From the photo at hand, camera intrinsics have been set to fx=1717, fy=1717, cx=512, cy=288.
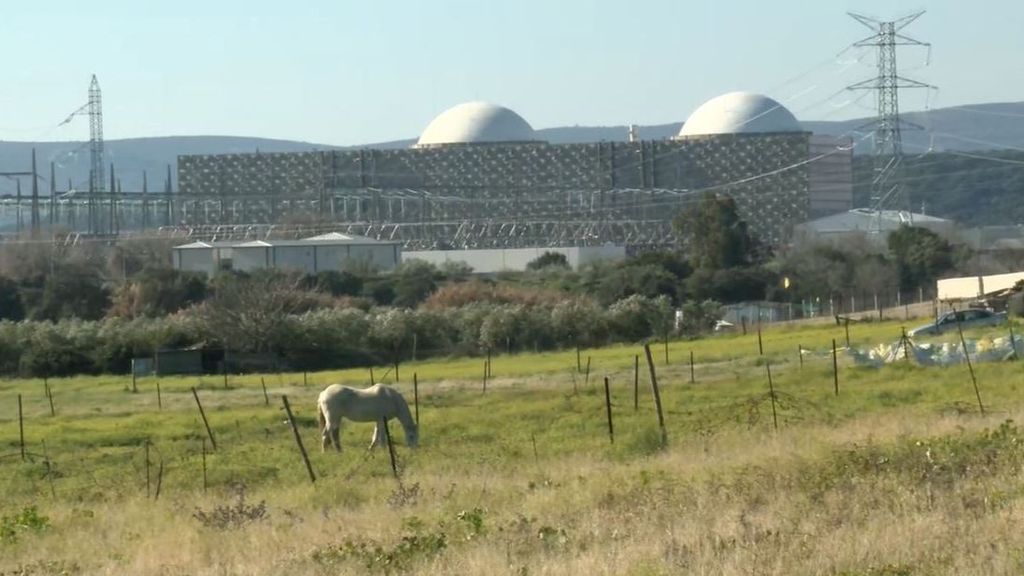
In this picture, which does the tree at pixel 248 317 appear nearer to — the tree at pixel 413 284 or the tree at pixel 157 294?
the tree at pixel 157 294

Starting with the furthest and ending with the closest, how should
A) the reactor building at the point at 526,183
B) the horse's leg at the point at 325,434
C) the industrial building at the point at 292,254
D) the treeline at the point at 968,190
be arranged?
Answer: the treeline at the point at 968,190 < the reactor building at the point at 526,183 < the industrial building at the point at 292,254 < the horse's leg at the point at 325,434

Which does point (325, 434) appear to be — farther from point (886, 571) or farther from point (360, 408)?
point (886, 571)

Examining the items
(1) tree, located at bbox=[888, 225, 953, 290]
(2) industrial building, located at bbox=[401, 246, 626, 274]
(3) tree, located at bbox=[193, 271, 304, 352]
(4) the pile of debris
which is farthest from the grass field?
(2) industrial building, located at bbox=[401, 246, 626, 274]

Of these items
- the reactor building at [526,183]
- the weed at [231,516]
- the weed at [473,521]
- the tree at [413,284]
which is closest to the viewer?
the weed at [473,521]

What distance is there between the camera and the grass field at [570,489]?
11.2 m

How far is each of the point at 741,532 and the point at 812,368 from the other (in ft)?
80.1

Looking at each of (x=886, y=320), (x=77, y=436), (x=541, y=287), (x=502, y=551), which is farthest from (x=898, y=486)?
(x=541, y=287)

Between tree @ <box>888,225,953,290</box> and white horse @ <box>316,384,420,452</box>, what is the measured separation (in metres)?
57.8

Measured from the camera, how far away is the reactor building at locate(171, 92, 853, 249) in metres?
125

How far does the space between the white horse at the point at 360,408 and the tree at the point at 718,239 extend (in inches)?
2394

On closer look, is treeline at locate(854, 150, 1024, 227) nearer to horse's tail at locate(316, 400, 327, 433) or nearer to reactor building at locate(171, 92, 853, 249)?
reactor building at locate(171, 92, 853, 249)

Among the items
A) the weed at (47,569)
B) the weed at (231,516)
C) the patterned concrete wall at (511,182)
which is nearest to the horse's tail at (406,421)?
the weed at (231,516)

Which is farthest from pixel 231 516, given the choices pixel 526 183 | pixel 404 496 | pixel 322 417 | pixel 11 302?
pixel 526 183

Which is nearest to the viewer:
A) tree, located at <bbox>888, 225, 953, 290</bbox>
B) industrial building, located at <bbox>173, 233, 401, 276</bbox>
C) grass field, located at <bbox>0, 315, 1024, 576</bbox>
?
grass field, located at <bbox>0, 315, 1024, 576</bbox>
